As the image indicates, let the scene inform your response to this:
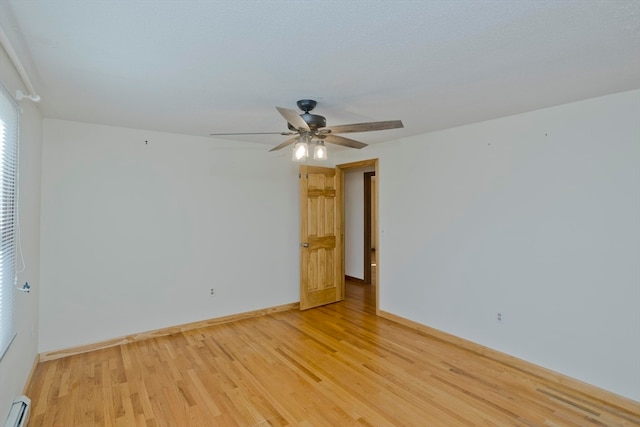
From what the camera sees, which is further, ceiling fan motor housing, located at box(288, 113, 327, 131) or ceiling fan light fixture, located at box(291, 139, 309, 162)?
ceiling fan light fixture, located at box(291, 139, 309, 162)

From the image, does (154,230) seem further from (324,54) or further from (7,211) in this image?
(324,54)

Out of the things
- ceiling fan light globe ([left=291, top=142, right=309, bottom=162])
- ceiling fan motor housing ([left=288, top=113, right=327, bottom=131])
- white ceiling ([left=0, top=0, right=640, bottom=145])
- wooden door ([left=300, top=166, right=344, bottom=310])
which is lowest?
wooden door ([left=300, top=166, right=344, bottom=310])

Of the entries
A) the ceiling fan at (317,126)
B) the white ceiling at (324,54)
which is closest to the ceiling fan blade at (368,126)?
the ceiling fan at (317,126)

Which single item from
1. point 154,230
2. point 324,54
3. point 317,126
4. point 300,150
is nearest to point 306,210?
point 154,230

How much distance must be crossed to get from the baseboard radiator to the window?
0.48m

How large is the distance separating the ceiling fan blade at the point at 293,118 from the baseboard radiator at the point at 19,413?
8.78 ft

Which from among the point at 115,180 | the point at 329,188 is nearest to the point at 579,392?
the point at 329,188

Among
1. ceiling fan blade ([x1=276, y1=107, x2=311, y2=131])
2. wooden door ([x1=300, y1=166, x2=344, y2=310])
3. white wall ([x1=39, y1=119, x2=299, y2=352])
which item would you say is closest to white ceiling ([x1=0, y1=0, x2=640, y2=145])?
ceiling fan blade ([x1=276, y1=107, x2=311, y2=131])

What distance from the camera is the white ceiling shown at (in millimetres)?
1524

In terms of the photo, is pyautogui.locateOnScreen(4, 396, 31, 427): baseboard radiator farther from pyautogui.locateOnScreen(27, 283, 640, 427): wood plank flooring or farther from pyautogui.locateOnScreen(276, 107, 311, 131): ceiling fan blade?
pyautogui.locateOnScreen(276, 107, 311, 131): ceiling fan blade

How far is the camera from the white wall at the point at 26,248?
2086 mm

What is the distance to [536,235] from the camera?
122 inches

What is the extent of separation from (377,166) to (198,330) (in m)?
3.27

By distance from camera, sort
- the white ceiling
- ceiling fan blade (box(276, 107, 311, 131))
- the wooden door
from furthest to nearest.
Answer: the wooden door
ceiling fan blade (box(276, 107, 311, 131))
the white ceiling
